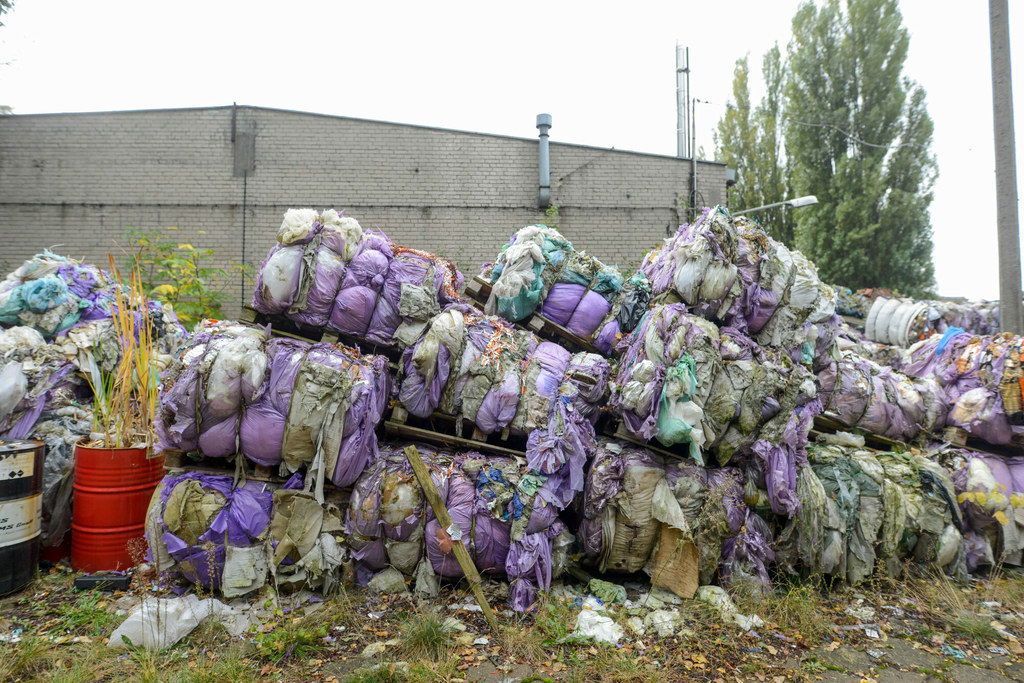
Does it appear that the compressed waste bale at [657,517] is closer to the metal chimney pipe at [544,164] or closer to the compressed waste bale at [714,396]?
the compressed waste bale at [714,396]

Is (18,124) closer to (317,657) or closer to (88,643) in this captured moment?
(88,643)

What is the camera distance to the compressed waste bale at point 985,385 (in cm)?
468

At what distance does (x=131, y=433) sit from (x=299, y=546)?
1.56 m

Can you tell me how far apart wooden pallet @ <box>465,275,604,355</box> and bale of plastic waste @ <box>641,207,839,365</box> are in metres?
0.68

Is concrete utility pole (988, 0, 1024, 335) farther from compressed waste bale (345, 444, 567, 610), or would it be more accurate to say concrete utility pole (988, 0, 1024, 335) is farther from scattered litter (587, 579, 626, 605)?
compressed waste bale (345, 444, 567, 610)

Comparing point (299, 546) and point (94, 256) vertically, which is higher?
point (94, 256)

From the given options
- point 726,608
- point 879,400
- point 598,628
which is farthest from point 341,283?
point 879,400

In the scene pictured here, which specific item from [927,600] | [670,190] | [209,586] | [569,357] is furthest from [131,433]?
[670,190]

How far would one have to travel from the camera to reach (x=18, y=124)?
1058 cm

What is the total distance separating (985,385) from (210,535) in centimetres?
599

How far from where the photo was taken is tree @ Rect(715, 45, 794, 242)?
20.8 meters

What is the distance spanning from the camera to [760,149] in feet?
70.5

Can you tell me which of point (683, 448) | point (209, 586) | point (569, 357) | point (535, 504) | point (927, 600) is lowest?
point (927, 600)

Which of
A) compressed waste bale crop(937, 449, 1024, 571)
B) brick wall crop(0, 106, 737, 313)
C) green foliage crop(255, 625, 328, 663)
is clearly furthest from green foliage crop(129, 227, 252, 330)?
compressed waste bale crop(937, 449, 1024, 571)
